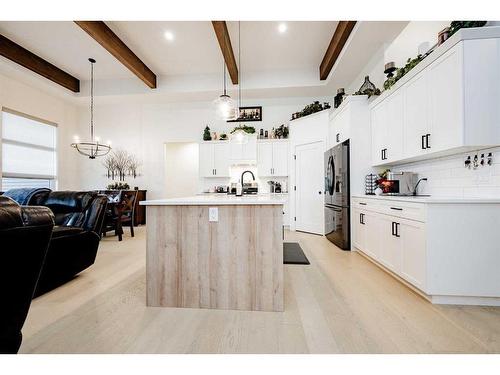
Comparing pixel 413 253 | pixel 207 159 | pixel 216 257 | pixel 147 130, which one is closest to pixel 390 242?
pixel 413 253

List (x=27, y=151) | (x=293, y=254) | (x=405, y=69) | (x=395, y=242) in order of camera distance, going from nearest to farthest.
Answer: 1. (x=395, y=242)
2. (x=405, y=69)
3. (x=293, y=254)
4. (x=27, y=151)

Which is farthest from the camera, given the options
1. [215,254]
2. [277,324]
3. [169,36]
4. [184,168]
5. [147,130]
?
[184,168]

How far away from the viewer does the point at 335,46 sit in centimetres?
410

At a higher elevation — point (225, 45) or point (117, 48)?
point (117, 48)

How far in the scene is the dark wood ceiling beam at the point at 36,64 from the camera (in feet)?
14.0

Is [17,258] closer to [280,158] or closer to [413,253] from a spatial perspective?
[413,253]

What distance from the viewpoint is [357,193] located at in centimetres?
384

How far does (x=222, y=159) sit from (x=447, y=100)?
4.58 m

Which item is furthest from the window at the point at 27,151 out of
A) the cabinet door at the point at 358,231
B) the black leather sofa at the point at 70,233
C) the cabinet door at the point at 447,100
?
the cabinet door at the point at 447,100

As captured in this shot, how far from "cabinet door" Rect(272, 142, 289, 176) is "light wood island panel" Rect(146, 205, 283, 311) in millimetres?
4045

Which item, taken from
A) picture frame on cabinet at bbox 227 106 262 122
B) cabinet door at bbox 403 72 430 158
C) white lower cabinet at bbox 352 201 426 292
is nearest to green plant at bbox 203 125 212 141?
picture frame on cabinet at bbox 227 106 262 122

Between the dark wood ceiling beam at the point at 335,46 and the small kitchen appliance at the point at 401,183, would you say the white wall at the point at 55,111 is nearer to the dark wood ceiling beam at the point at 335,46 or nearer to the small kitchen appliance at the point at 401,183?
the dark wood ceiling beam at the point at 335,46

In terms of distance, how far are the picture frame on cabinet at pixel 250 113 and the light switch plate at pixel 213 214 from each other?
468 cm

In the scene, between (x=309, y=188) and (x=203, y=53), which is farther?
(x=309, y=188)
